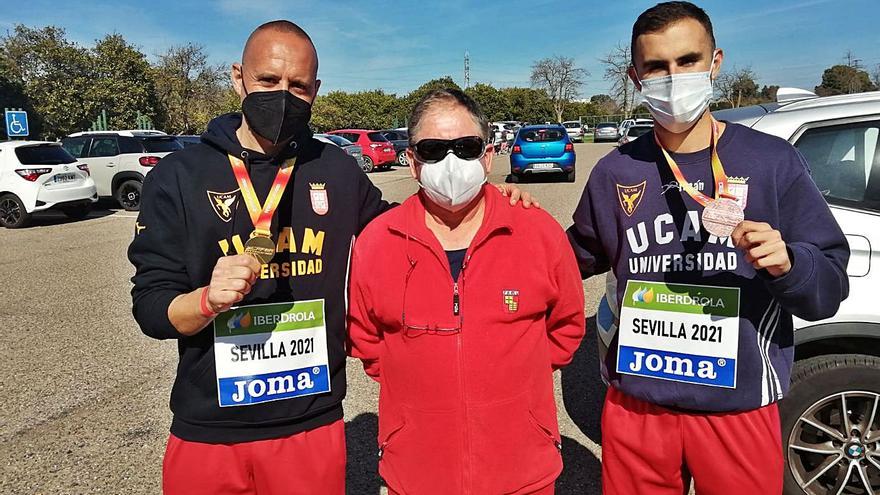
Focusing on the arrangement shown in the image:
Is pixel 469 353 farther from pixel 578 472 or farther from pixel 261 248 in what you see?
pixel 578 472

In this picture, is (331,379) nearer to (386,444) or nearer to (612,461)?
(386,444)

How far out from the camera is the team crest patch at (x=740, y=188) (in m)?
2.02

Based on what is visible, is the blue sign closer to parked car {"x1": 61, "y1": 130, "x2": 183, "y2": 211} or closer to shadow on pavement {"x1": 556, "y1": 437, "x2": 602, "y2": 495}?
parked car {"x1": 61, "y1": 130, "x2": 183, "y2": 211}

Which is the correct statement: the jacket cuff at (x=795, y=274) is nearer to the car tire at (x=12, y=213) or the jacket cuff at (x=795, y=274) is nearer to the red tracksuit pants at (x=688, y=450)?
the red tracksuit pants at (x=688, y=450)

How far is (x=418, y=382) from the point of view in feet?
6.38

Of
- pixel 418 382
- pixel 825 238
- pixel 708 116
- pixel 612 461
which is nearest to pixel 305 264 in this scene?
pixel 418 382

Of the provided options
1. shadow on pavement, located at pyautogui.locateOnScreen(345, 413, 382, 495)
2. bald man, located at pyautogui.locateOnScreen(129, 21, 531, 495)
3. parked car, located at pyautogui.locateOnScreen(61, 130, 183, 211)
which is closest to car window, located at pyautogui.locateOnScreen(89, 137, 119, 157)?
parked car, located at pyautogui.locateOnScreen(61, 130, 183, 211)

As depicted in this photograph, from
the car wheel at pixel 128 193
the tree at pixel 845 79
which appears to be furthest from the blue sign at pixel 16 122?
the tree at pixel 845 79

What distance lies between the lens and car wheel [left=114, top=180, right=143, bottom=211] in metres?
15.1

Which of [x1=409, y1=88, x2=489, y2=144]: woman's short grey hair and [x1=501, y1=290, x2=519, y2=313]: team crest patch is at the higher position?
[x1=409, y1=88, x2=489, y2=144]: woman's short grey hair

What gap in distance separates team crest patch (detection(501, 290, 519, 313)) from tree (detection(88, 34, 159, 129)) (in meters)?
35.9

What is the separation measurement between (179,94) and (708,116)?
4226 cm

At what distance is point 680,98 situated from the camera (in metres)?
2.12

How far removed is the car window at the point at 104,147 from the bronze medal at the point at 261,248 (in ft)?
50.2
